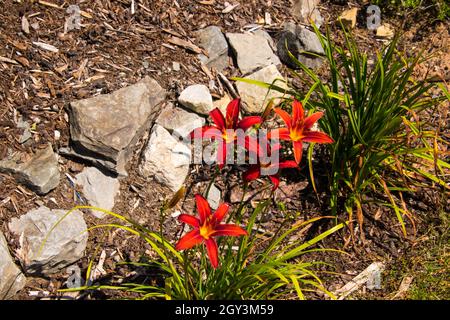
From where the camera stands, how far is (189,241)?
7.88 ft

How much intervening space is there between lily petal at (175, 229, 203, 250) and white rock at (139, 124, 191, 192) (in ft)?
4.38

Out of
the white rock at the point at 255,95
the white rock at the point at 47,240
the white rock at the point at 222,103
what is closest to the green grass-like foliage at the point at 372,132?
the white rock at the point at 255,95

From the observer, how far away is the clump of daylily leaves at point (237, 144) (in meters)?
2.47

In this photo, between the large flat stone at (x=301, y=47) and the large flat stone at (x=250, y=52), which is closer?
the large flat stone at (x=250, y=52)

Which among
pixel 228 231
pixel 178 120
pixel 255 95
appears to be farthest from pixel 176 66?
pixel 228 231

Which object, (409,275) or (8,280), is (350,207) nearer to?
(409,275)

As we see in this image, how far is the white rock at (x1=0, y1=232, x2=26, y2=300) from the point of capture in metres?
3.12

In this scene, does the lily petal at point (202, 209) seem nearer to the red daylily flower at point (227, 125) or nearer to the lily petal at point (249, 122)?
the red daylily flower at point (227, 125)

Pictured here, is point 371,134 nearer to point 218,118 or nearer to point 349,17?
point 218,118

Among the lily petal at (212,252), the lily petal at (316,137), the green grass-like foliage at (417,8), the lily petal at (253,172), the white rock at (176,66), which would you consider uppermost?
the green grass-like foliage at (417,8)

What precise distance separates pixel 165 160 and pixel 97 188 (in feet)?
1.57

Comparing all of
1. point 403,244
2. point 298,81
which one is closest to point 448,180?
point 403,244

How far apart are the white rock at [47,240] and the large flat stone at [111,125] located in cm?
44

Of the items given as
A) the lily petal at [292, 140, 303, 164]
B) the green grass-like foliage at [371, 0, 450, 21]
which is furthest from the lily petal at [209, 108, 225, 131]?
the green grass-like foliage at [371, 0, 450, 21]
